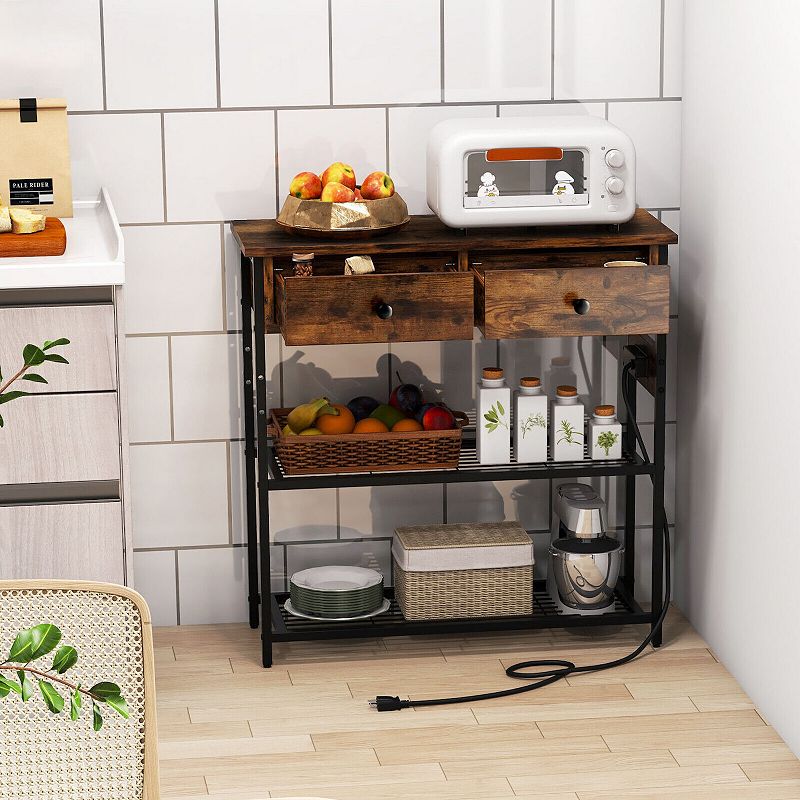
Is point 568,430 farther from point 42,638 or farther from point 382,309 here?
point 42,638

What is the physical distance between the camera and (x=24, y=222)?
7.32 feet

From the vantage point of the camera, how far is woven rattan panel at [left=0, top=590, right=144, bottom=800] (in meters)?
1.18

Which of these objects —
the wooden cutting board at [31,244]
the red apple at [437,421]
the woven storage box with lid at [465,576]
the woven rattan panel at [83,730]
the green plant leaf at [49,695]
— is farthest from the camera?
the woven storage box with lid at [465,576]

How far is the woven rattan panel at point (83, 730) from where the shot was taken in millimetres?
1183

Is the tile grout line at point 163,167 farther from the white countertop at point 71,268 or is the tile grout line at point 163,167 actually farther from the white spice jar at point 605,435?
the white spice jar at point 605,435

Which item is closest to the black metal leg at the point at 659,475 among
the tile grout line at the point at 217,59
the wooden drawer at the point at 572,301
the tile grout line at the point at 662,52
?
the wooden drawer at the point at 572,301

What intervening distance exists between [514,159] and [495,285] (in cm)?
26

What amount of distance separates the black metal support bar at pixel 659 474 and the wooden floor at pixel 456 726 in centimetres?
13

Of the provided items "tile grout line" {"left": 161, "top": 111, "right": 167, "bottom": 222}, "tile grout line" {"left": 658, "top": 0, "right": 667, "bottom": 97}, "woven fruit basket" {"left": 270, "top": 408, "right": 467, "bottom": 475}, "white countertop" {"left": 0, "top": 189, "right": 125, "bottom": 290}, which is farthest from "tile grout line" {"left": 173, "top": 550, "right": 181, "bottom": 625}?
"tile grout line" {"left": 658, "top": 0, "right": 667, "bottom": 97}

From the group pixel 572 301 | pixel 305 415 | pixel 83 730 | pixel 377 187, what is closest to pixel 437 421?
pixel 305 415

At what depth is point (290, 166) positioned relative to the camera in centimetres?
279

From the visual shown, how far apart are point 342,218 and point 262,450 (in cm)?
51

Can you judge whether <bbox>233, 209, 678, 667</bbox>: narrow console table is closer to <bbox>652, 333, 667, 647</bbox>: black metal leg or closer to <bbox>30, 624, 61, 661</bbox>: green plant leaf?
<bbox>652, 333, 667, 647</bbox>: black metal leg

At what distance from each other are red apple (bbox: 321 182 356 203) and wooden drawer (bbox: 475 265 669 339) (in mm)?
309
